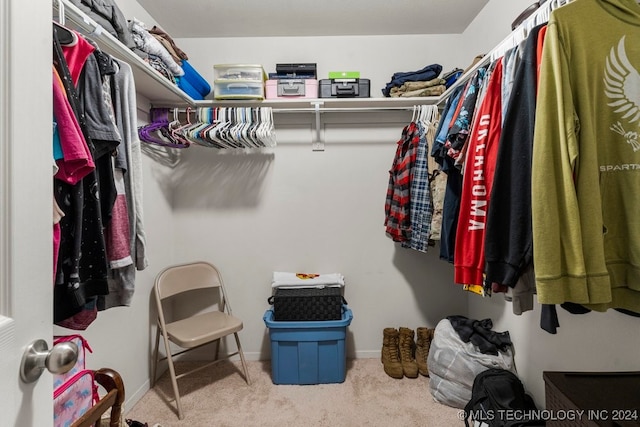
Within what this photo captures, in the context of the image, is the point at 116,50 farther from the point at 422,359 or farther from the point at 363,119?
the point at 422,359

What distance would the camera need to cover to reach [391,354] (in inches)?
78.9

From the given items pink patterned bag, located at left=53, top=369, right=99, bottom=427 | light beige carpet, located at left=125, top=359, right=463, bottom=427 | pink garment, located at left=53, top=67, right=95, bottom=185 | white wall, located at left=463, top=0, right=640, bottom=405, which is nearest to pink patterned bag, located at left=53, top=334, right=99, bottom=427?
pink patterned bag, located at left=53, top=369, right=99, bottom=427

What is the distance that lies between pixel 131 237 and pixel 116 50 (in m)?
0.77

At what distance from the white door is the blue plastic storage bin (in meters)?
1.39

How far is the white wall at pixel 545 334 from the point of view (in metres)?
1.01

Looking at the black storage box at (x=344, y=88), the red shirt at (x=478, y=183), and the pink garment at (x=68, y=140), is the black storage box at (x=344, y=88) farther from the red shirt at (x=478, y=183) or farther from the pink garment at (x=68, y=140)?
the pink garment at (x=68, y=140)

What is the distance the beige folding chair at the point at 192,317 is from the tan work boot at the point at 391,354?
3.00 feet

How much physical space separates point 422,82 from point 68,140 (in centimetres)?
191

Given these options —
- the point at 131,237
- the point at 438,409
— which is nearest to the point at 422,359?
the point at 438,409

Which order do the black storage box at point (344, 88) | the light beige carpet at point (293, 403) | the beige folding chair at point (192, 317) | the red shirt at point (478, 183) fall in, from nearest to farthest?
the red shirt at point (478, 183) → the light beige carpet at point (293, 403) → the beige folding chair at point (192, 317) → the black storage box at point (344, 88)

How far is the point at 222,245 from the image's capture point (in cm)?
218

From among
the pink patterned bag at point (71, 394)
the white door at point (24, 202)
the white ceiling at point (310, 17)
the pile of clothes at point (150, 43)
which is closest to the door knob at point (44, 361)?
the white door at point (24, 202)

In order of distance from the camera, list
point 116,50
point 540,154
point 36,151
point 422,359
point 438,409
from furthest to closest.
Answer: point 422,359 → point 438,409 → point 116,50 → point 540,154 → point 36,151

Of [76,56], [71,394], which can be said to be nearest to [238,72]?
[76,56]
